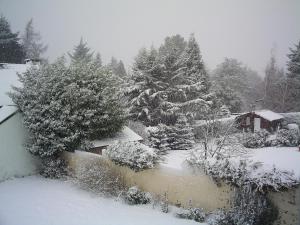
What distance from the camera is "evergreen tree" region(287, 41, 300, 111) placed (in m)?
44.0

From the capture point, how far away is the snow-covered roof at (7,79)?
1803 cm

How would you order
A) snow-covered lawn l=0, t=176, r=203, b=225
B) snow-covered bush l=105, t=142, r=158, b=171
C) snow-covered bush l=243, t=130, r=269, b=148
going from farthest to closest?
snow-covered bush l=243, t=130, r=269, b=148
snow-covered bush l=105, t=142, r=158, b=171
snow-covered lawn l=0, t=176, r=203, b=225

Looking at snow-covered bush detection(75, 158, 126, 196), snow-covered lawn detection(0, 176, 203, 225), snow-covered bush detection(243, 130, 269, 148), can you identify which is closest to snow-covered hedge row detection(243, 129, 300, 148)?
snow-covered bush detection(243, 130, 269, 148)

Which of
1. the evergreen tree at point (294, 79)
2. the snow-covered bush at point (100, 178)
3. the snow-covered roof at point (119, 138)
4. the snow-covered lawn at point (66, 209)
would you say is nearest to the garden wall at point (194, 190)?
the snow-covered bush at point (100, 178)

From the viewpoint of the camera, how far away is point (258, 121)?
34.2 m

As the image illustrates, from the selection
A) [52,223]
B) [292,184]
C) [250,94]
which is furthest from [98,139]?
[250,94]

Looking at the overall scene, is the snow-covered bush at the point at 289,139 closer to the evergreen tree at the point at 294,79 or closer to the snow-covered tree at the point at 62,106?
the snow-covered tree at the point at 62,106

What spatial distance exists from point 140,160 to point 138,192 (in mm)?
1241

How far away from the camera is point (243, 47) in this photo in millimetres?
83938

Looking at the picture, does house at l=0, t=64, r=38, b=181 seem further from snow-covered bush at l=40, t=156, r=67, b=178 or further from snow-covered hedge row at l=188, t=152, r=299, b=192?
snow-covered hedge row at l=188, t=152, r=299, b=192

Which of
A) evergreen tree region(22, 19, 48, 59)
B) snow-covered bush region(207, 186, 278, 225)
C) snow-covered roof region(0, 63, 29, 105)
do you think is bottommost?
snow-covered bush region(207, 186, 278, 225)

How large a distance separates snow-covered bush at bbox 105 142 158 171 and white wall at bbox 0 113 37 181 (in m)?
5.66

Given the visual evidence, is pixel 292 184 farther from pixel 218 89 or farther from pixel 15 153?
pixel 218 89

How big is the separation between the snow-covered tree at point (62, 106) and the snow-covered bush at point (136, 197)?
4972mm
